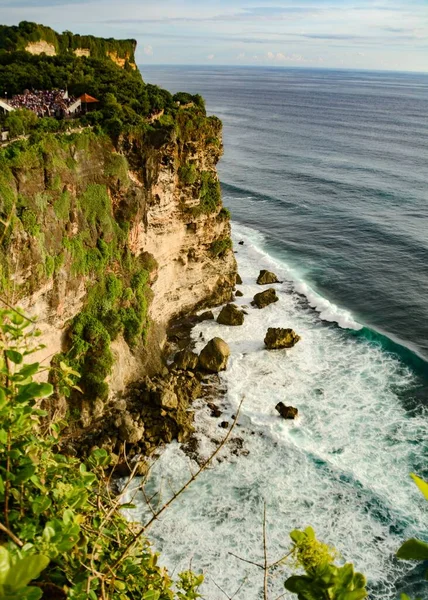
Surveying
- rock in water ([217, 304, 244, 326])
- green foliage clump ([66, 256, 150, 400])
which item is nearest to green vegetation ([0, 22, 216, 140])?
green foliage clump ([66, 256, 150, 400])

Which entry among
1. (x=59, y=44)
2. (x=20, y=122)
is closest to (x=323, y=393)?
(x=20, y=122)

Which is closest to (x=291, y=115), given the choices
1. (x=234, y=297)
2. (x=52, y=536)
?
(x=234, y=297)

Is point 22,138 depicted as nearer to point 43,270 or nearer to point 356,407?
point 43,270

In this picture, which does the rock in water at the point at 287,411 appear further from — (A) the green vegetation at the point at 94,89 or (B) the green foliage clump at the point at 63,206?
(A) the green vegetation at the point at 94,89

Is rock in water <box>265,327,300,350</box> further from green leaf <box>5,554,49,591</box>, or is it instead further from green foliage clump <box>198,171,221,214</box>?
green leaf <box>5,554,49,591</box>

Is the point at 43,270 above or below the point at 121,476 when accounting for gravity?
above

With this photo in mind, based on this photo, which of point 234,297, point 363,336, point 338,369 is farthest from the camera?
point 234,297
